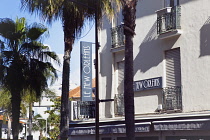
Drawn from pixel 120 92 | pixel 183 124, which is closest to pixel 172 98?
pixel 183 124

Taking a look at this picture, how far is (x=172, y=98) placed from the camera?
1844 cm

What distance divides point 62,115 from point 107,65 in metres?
6.10

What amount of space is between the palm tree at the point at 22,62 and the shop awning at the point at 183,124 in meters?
6.33

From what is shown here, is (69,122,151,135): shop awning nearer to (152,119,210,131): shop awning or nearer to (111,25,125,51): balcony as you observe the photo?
(152,119,210,131): shop awning

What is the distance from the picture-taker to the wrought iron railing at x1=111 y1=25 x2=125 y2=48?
21.6 m

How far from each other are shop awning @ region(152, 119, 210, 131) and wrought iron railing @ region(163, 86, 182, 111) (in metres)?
1.09

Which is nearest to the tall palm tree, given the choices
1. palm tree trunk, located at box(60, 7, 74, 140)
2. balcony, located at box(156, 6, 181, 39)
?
palm tree trunk, located at box(60, 7, 74, 140)

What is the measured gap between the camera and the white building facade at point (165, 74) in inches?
672

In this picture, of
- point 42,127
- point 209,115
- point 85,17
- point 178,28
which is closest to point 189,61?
point 178,28

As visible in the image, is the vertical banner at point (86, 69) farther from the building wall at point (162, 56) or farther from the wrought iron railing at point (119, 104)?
the wrought iron railing at point (119, 104)

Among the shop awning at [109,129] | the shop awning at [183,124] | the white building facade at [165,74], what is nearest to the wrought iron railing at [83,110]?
the shop awning at [109,129]

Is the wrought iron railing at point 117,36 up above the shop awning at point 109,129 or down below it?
above

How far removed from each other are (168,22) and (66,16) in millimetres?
4448

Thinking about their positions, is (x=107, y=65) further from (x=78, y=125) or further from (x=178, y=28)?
(x=178, y=28)
